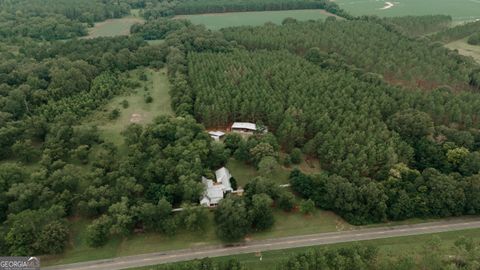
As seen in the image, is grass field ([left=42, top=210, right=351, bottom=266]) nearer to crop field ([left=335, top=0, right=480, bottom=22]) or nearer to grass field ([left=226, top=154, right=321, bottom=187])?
grass field ([left=226, top=154, right=321, bottom=187])

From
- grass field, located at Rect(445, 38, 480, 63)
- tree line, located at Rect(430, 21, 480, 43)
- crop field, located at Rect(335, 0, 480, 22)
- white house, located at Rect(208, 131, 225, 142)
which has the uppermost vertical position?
crop field, located at Rect(335, 0, 480, 22)

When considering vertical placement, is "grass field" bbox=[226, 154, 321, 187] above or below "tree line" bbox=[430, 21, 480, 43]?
below

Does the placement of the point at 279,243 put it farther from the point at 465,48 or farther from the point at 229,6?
the point at 229,6

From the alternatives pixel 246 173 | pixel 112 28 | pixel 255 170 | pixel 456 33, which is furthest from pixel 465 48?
pixel 112 28

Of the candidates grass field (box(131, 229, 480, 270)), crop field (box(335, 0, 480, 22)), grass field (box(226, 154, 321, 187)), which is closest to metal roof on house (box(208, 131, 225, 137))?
grass field (box(226, 154, 321, 187))

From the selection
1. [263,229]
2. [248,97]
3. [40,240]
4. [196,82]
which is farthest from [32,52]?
[263,229]

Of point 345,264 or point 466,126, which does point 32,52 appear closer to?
point 345,264

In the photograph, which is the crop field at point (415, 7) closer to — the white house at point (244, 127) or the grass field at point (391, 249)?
the white house at point (244, 127)
